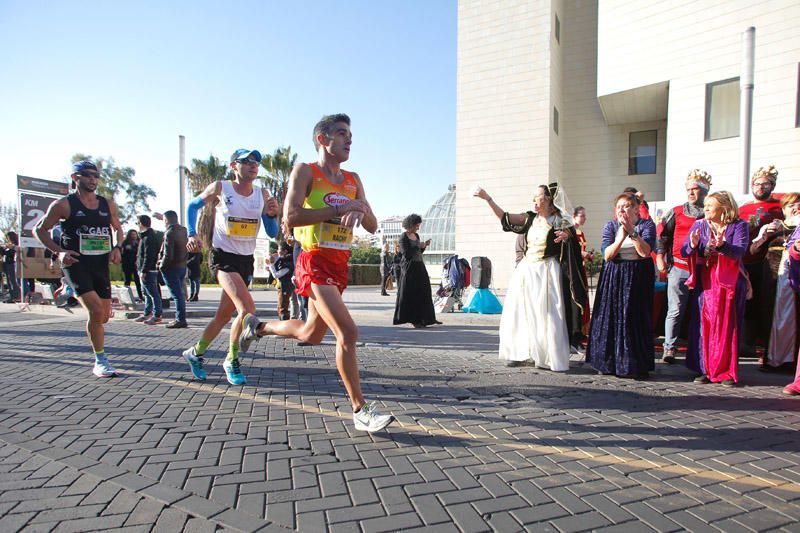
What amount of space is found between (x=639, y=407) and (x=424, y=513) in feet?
8.53

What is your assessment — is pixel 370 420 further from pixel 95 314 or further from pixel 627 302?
pixel 95 314

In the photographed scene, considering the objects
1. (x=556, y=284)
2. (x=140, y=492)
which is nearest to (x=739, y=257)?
(x=556, y=284)

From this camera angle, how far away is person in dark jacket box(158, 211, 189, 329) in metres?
9.28

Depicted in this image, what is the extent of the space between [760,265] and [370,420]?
17.9ft

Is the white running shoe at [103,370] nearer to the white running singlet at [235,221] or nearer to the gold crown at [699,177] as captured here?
the white running singlet at [235,221]

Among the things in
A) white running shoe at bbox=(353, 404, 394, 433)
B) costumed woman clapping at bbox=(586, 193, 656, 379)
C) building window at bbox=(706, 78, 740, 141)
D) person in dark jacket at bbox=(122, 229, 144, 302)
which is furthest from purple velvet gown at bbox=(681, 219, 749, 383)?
building window at bbox=(706, 78, 740, 141)

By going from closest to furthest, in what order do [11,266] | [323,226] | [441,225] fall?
1. [323,226]
2. [11,266]
3. [441,225]

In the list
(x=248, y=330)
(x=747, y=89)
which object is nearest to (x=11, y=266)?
(x=248, y=330)

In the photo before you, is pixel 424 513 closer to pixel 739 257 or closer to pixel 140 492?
pixel 140 492

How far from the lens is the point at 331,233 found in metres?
3.57

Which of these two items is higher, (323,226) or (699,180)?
(699,180)

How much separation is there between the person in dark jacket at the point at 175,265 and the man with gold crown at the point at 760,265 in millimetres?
8944

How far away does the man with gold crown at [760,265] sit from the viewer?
591 cm

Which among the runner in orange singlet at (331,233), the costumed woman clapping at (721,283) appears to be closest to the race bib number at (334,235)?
the runner in orange singlet at (331,233)
